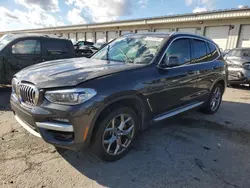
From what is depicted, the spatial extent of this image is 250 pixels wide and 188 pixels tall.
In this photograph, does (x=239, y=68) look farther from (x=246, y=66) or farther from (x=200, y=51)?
(x=200, y=51)

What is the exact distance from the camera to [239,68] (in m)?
8.70

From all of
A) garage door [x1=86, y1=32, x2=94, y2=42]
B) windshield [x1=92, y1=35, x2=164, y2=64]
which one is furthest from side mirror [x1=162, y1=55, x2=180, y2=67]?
garage door [x1=86, y1=32, x2=94, y2=42]

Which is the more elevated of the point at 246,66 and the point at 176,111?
the point at 246,66

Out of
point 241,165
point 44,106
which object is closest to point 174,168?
point 241,165

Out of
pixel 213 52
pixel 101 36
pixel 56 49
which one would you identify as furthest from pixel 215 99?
pixel 101 36

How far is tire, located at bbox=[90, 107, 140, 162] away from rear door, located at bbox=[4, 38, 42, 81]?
487 cm

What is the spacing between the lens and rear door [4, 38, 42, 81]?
252 inches

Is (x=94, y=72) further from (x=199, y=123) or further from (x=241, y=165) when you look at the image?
(x=199, y=123)

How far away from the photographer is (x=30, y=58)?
6.73 meters

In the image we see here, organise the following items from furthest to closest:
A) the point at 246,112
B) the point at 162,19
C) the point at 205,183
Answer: the point at 162,19, the point at 246,112, the point at 205,183

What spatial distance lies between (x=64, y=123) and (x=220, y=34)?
18.3 metres

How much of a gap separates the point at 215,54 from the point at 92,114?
395 centimetres

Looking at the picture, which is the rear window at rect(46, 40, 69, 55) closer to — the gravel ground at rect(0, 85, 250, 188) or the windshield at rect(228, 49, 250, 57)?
the gravel ground at rect(0, 85, 250, 188)

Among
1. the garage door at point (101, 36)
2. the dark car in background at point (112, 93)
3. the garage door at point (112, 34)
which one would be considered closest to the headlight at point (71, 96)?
the dark car in background at point (112, 93)
